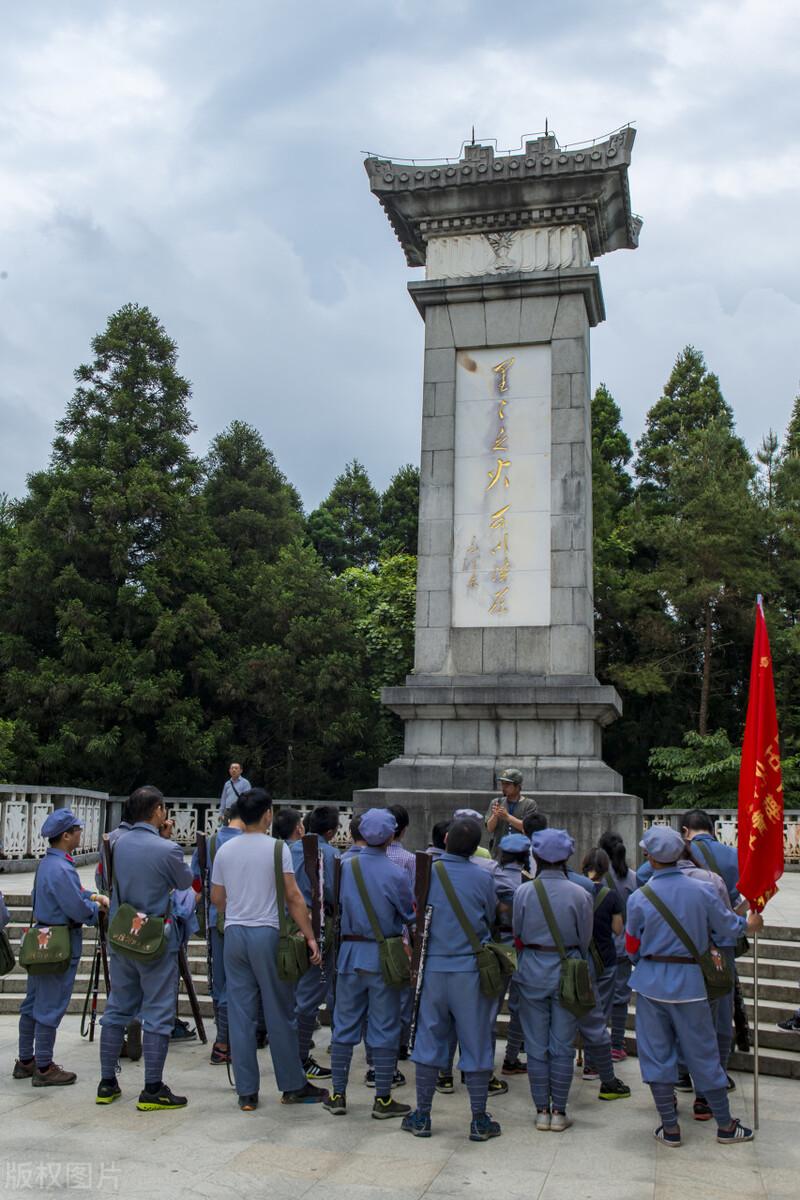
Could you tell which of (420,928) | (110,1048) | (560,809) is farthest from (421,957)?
(560,809)

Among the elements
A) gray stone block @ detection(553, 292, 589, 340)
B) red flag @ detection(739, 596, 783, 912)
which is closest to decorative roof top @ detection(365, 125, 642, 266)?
gray stone block @ detection(553, 292, 589, 340)

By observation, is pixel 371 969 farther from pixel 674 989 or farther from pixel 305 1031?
pixel 674 989

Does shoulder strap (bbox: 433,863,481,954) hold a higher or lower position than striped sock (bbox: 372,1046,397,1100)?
higher

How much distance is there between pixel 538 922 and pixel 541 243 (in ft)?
28.1

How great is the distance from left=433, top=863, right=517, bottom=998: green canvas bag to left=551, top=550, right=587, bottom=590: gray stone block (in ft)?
19.9

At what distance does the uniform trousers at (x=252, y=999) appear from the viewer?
18.1ft

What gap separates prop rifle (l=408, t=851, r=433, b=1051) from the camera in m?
5.41

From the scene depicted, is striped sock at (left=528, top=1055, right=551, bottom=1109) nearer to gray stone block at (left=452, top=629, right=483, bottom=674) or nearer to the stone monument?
the stone monument

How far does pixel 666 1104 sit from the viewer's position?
505cm

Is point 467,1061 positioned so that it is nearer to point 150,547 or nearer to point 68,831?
point 68,831

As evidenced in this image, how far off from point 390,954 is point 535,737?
551 centimetres

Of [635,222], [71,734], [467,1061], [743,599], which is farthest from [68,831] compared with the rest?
[743,599]

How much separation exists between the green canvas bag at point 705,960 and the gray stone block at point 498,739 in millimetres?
5623

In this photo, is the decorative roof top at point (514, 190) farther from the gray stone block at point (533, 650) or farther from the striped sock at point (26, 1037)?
the striped sock at point (26, 1037)
